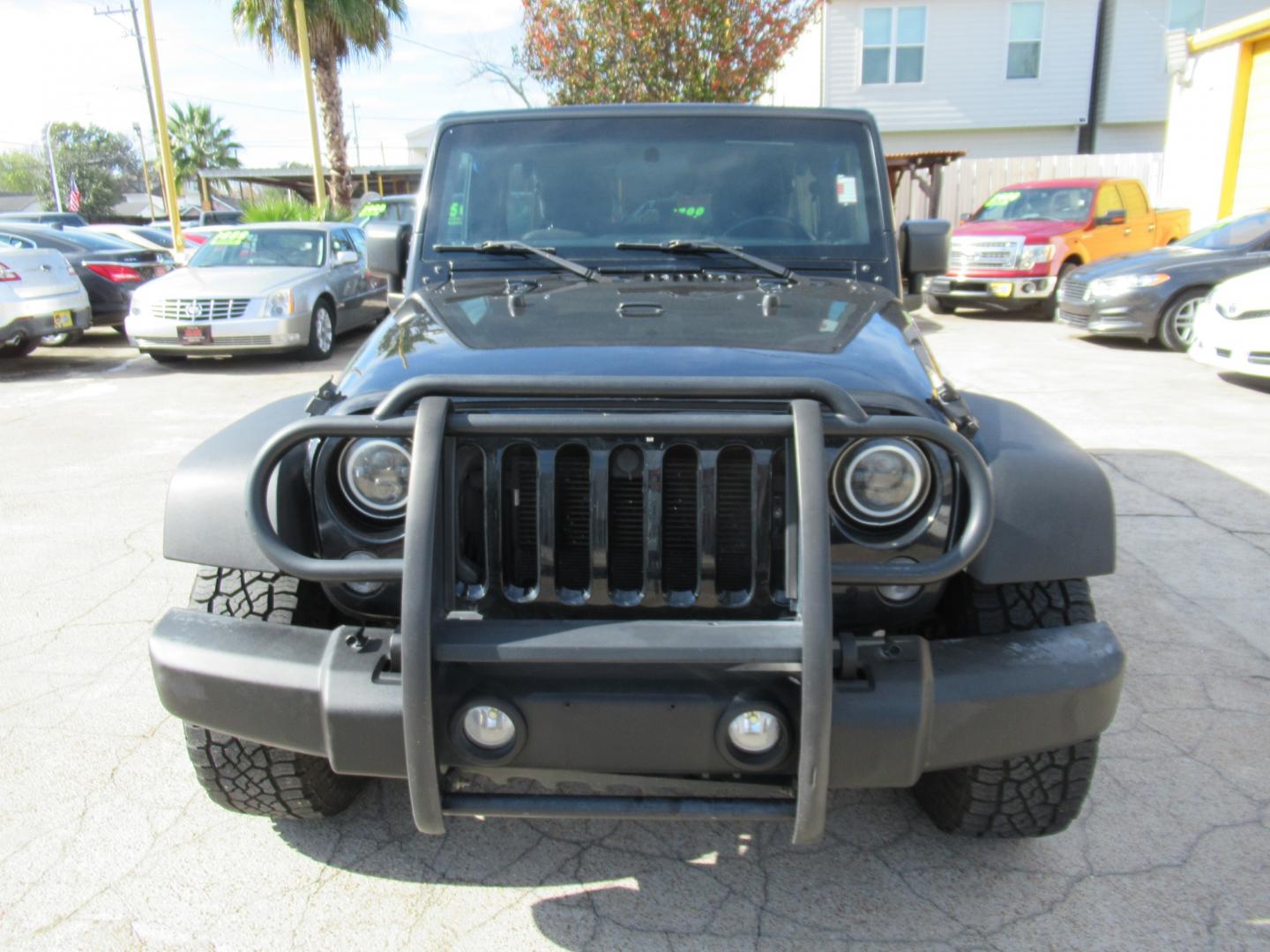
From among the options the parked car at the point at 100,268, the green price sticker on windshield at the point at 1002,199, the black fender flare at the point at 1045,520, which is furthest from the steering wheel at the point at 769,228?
the green price sticker on windshield at the point at 1002,199

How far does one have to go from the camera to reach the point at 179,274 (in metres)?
10.4

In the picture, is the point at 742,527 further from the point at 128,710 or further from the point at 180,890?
the point at 128,710

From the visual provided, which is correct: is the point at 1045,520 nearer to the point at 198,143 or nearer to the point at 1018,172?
the point at 1018,172

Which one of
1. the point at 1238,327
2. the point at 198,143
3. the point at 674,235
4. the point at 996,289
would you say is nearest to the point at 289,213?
the point at 996,289

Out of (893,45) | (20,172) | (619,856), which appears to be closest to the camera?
(619,856)

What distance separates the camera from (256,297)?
32.2ft

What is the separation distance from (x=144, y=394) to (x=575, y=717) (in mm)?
8366

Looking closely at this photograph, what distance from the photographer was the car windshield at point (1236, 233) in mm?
9852

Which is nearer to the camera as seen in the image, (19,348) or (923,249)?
(923,249)

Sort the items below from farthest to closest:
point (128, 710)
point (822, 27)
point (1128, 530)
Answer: point (822, 27) → point (1128, 530) → point (128, 710)

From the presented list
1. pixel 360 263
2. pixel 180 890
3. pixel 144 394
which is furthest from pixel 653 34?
pixel 180 890

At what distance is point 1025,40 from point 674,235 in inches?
843

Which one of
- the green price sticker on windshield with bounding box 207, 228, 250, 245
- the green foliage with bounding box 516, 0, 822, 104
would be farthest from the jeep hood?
the green foliage with bounding box 516, 0, 822, 104

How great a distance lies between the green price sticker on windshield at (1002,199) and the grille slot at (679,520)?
13.1 metres
